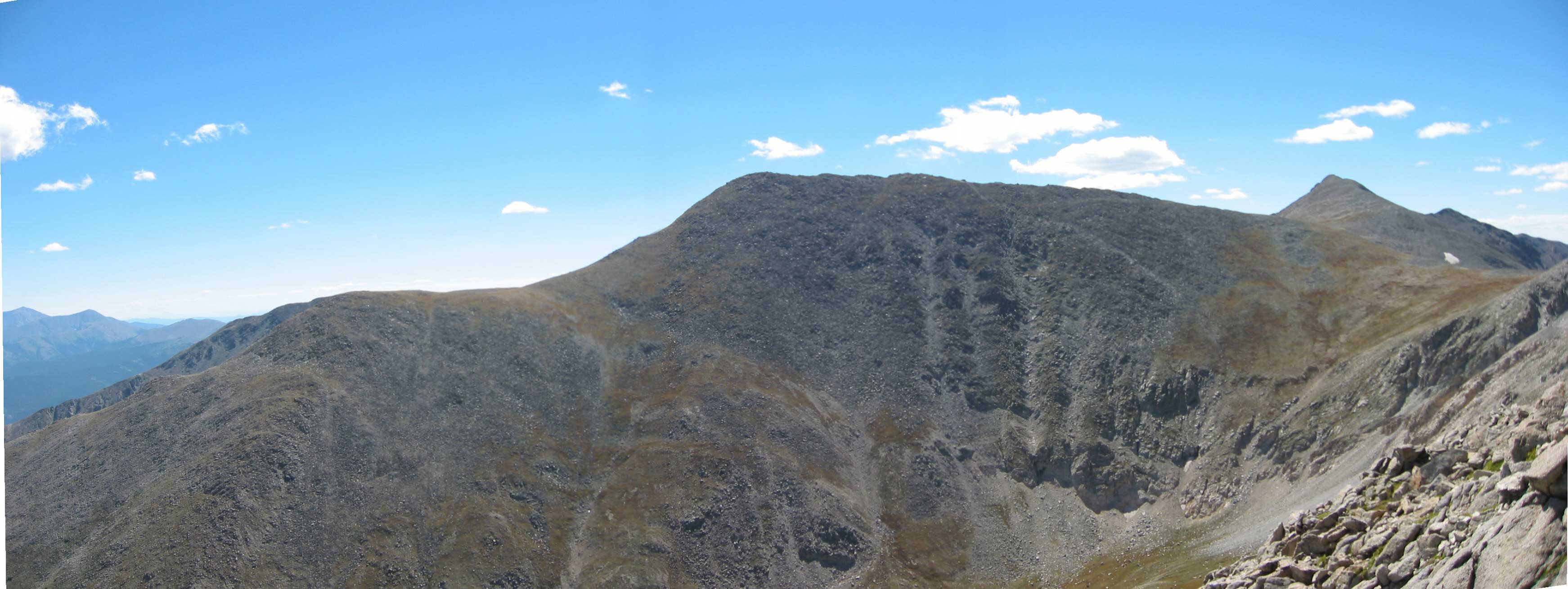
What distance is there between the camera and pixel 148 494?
65062 mm

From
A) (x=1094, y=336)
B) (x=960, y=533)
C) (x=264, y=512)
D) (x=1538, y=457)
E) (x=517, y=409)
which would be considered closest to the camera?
(x=1538, y=457)

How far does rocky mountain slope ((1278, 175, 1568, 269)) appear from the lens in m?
131

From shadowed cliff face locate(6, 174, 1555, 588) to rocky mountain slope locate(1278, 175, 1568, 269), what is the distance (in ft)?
75.3

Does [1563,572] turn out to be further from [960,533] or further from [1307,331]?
[1307,331]

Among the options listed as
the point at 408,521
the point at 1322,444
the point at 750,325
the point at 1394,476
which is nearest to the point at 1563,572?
the point at 1394,476

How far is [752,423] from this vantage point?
86562 mm

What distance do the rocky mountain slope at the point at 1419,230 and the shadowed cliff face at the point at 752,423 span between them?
2294 centimetres

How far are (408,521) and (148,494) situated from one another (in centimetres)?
2045

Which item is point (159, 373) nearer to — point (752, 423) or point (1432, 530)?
point (752, 423)

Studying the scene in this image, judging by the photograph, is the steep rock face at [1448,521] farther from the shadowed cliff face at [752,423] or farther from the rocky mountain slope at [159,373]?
the rocky mountain slope at [159,373]

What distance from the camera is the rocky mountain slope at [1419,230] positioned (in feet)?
431

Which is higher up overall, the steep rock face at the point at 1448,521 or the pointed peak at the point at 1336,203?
the pointed peak at the point at 1336,203

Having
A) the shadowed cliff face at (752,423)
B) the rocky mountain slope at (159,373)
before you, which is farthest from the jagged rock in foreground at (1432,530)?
the rocky mountain slope at (159,373)

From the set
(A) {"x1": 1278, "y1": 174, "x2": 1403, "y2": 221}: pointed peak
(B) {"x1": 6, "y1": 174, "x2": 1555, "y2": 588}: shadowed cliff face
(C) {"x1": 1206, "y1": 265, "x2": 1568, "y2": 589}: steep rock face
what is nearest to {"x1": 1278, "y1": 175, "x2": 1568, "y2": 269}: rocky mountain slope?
(A) {"x1": 1278, "y1": 174, "x2": 1403, "y2": 221}: pointed peak
